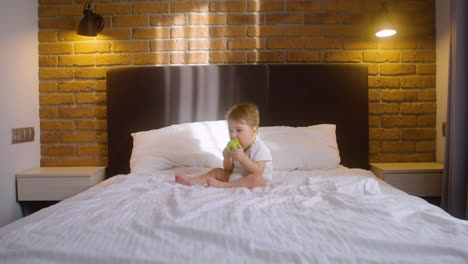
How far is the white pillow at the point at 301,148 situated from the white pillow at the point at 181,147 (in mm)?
321

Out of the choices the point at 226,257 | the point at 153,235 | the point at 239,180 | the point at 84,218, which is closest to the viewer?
the point at 226,257

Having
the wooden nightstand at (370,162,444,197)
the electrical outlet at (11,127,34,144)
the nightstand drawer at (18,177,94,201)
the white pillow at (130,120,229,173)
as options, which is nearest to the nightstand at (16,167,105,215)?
the nightstand drawer at (18,177,94,201)

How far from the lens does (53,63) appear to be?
2707 millimetres

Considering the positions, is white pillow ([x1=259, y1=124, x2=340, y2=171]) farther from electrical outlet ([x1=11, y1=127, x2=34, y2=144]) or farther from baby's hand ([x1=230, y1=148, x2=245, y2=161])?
electrical outlet ([x1=11, y1=127, x2=34, y2=144])

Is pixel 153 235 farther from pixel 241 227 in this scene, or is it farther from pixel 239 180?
pixel 239 180

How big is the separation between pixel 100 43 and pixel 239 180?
1.75m

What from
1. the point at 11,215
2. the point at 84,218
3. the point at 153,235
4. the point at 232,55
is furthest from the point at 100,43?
the point at 153,235

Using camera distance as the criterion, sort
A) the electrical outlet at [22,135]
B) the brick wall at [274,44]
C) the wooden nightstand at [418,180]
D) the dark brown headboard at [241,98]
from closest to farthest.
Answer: the wooden nightstand at [418,180]
the electrical outlet at [22,135]
the dark brown headboard at [241,98]
the brick wall at [274,44]

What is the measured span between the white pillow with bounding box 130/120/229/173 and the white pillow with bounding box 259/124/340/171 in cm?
32

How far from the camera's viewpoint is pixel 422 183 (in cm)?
229

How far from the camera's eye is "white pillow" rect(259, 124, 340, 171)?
2.16m

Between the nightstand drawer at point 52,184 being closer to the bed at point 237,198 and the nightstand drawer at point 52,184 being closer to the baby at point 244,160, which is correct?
the bed at point 237,198

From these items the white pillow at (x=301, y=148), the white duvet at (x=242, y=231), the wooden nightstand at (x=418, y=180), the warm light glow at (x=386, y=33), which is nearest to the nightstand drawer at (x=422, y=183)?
the wooden nightstand at (x=418, y=180)

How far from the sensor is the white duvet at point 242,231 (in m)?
0.78
